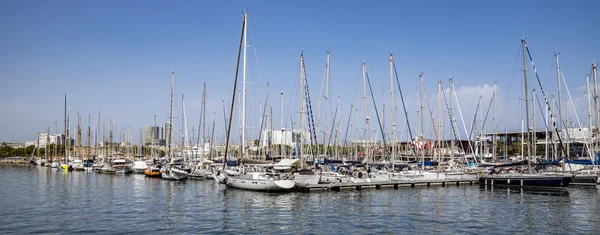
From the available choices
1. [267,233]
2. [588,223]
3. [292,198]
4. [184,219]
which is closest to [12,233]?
[184,219]

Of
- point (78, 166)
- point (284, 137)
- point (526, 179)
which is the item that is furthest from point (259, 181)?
point (78, 166)

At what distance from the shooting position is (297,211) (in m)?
34.8

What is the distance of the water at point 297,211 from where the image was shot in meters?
28.0

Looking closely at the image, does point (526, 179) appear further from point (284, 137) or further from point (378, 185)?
point (284, 137)

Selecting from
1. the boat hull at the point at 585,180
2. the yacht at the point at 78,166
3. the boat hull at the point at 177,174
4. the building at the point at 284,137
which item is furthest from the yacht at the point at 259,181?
the yacht at the point at 78,166

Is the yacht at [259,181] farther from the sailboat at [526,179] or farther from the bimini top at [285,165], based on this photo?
the sailboat at [526,179]

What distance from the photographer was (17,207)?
35.8 metres

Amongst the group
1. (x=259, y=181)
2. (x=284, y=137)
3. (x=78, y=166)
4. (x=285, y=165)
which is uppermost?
(x=284, y=137)

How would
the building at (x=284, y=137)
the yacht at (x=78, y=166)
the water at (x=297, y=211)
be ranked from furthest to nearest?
the yacht at (x=78, y=166) < the building at (x=284, y=137) < the water at (x=297, y=211)

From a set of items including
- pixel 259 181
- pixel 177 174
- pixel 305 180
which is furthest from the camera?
pixel 177 174

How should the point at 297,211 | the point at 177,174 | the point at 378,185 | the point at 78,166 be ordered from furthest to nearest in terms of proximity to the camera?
the point at 78,166, the point at 177,174, the point at 378,185, the point at 297,211

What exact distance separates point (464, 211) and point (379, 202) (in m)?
7.62

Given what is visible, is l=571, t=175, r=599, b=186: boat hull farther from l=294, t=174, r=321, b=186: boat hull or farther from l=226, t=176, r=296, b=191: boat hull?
l=226, t=176, r=296, b=191: boat hull

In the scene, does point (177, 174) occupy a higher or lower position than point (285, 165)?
lower
